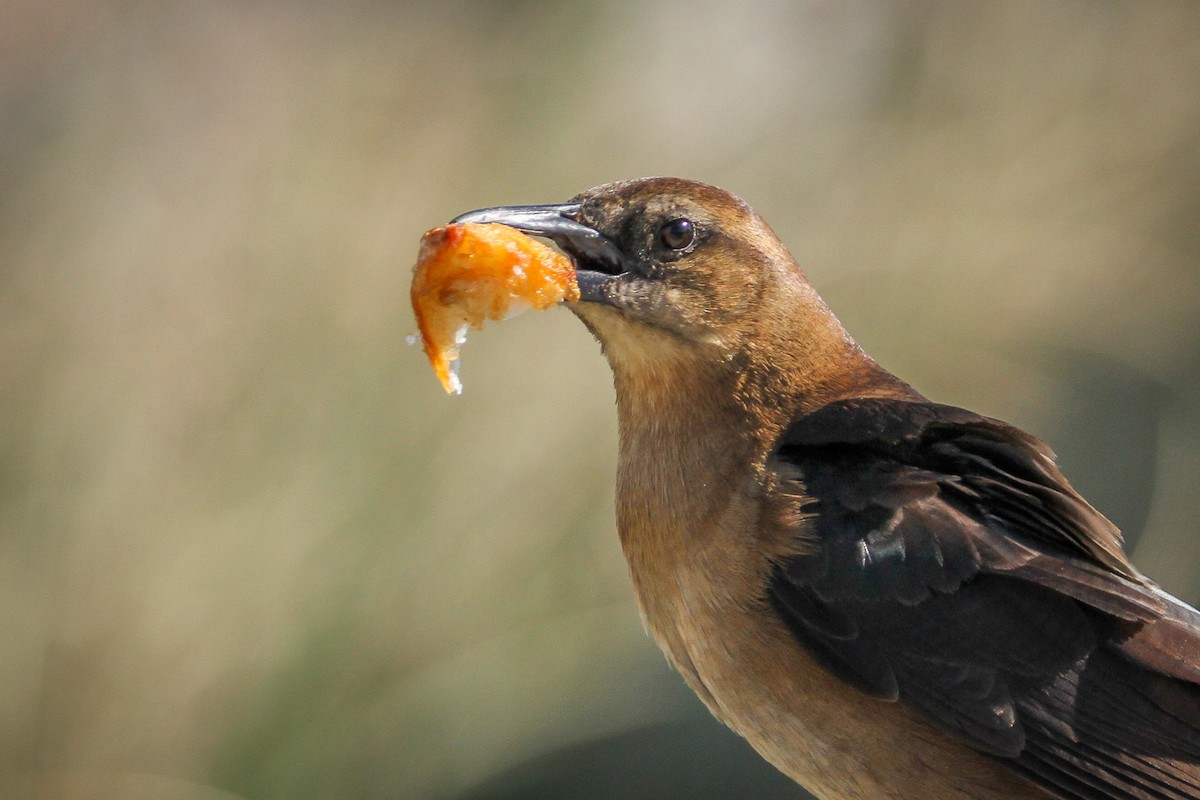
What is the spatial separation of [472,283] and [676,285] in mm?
400

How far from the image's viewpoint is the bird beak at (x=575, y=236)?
251cm

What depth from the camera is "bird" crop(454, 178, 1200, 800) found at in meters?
2.23

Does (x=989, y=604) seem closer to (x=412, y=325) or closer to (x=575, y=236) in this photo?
(x=575, y=236)

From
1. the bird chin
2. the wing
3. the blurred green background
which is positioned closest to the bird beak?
the bird chin

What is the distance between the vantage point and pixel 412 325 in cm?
486

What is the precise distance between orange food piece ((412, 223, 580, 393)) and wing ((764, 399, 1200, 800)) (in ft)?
1.74

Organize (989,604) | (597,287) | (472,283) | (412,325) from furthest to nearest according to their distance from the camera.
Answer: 1. (412,325)
2. (597,287)
3. (472,283)
4. (989,604)

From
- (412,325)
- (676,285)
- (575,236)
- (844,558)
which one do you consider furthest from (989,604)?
(412,325)

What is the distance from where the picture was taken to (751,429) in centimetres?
254

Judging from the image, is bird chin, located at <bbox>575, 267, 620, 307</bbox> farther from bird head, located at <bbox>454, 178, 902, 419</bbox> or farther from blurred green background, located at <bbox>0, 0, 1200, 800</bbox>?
blurred green background, located at <bbox>0, 0, 1200, 800</bbox>

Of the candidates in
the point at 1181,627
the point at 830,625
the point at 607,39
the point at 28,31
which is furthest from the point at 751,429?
the point at 28,31

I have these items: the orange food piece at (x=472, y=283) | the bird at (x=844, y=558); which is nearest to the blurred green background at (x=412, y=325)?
the bird at (x=844, y=558)

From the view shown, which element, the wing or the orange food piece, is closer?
the wing

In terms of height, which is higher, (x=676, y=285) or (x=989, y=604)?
(x=676, y=285)
